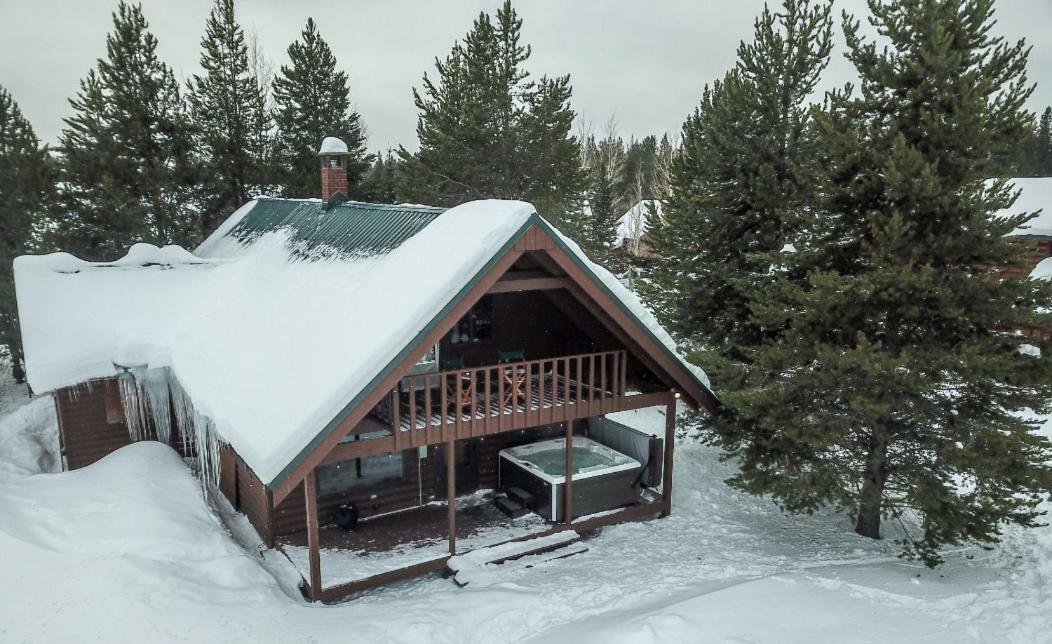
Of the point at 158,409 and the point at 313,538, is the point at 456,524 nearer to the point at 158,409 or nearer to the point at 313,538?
the point at 313,538

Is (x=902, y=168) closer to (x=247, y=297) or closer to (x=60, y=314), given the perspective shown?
(x=247, y=297)

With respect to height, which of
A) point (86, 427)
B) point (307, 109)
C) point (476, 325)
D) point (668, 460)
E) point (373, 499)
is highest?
point (307, 109)

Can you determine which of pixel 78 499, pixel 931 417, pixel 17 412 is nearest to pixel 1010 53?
pixel 931 417

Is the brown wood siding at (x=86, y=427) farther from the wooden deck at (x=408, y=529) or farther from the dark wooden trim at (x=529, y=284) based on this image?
the dark wooden trim at (x=529, y=284)

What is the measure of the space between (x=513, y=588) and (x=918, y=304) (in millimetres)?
6893

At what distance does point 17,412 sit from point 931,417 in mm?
22156

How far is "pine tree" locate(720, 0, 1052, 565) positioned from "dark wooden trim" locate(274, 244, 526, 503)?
13.4 ft

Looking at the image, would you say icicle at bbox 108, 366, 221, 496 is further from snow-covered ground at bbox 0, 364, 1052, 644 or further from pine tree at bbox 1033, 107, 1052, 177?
pine tree at bbox 1033, 107, 1052, 177

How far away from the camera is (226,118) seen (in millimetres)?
25531

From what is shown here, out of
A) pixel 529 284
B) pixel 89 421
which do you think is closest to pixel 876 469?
pixel 529 284

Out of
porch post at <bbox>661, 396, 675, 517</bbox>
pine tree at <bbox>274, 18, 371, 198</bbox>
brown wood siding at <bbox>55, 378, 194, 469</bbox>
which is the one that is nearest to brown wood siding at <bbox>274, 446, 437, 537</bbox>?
brown wood siding at <bbox>55, 378, 194, 469</bbox>

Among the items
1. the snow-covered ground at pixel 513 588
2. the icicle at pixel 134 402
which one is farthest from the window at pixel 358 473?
the icicle at pixel 134 402

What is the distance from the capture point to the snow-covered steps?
31.5ft

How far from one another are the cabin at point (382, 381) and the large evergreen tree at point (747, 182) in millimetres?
2202
